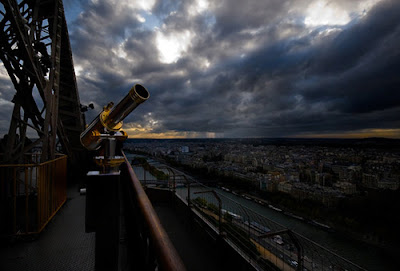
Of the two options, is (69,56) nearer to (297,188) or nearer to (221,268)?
(221,268)

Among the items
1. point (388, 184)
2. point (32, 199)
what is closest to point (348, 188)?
point (388, 184)

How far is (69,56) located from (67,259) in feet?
19.2

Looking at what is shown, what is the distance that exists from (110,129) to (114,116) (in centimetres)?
13

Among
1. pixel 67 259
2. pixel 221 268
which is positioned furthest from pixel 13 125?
pixel 221 268

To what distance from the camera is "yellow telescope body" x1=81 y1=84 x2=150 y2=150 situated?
3.39 feet

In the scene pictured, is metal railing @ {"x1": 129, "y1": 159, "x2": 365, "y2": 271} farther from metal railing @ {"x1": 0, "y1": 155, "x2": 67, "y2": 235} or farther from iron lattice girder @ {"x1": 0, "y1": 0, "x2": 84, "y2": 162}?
iron lattice girder @ {"x1": 0, "y1": 0, "x2": 84, "y2": 162}

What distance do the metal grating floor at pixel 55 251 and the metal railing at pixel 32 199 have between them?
0.18 m

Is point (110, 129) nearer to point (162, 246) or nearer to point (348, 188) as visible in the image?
point (162, 246)

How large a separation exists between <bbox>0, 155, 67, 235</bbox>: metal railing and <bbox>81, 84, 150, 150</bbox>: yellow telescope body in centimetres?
195

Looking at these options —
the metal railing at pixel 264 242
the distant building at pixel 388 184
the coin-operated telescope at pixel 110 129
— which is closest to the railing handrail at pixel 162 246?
the coin-operated telescope at pixel 110 129

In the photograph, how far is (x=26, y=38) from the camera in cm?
301

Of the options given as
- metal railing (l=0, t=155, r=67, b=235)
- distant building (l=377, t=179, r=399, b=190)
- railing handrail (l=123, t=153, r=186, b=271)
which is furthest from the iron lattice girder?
distant building (l=377, t=179, r=399, b=190)

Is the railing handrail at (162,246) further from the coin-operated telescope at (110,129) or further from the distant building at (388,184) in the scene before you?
the distant building at (388,184)

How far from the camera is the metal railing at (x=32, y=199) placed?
253 cm
